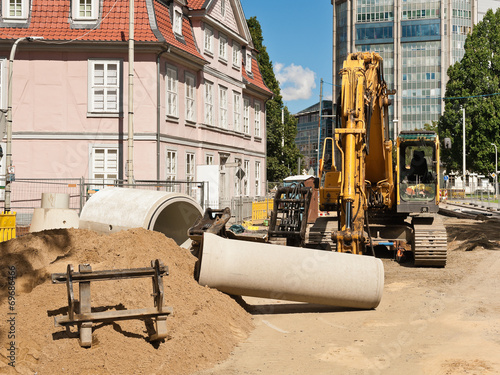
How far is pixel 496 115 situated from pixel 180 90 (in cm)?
4459

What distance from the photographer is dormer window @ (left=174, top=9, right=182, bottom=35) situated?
87.7 feet

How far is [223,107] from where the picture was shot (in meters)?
30.9

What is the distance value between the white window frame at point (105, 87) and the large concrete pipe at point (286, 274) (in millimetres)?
15577

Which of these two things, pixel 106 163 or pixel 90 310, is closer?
pixel 90 310

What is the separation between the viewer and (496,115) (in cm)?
6134

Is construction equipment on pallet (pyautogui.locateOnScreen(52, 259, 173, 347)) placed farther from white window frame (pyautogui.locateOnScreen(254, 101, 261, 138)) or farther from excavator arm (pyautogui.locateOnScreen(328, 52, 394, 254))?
white window frame (pyautogui.locateOnScreen(254, 101, 261, 138))

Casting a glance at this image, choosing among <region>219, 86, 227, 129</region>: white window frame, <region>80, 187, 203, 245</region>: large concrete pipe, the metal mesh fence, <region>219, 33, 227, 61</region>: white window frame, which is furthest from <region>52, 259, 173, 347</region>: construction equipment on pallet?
<region>219, 33, 227, 61</region>: white window frame

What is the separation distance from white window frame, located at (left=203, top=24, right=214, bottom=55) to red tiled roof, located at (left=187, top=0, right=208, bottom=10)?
1044 mm

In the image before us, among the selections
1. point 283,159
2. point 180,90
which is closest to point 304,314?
point 180,90

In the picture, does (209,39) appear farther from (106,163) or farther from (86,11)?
(106,163)

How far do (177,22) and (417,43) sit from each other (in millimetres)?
100421

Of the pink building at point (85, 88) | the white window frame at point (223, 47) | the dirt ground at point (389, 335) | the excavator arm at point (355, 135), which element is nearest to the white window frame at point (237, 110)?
the white window frame at point (223, 47)

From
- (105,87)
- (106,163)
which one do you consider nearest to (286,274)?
(106,163)

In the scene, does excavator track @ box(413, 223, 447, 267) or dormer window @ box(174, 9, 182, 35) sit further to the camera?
dormer window @ box(174, 9, 182, 35)
